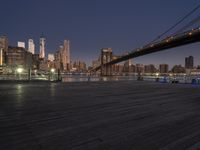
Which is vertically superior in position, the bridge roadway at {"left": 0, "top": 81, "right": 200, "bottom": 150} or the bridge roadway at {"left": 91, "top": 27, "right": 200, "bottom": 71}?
the bridge roadway at {"left": 91, "top": 27, "right": 200, "bottom": 71}

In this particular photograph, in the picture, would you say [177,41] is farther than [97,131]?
Yes

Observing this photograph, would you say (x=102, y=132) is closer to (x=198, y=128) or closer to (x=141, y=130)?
(x=141, y=130)

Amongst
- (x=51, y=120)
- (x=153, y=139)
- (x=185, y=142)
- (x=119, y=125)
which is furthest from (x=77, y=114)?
(x=185, y=142)

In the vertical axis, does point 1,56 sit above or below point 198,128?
above

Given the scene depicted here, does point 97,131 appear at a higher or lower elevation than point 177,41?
lower

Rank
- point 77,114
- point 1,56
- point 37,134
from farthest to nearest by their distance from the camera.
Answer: point 1,56
point 77,114
point 37,134

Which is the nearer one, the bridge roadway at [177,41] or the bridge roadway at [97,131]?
the bridge roadway at [97,131]

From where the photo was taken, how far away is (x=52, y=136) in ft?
9.00

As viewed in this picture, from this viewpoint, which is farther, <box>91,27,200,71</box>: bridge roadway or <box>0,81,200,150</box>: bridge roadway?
<box>91,27,200,71</box>: bridge roadway

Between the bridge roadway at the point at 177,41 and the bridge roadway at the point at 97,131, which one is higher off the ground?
the bridge roadway at the point at 177,41

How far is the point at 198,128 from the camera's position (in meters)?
3.23

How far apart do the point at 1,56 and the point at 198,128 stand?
148 metres

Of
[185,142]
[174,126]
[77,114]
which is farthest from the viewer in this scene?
[77,114]

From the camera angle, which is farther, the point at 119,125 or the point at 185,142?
the point at 119,125
